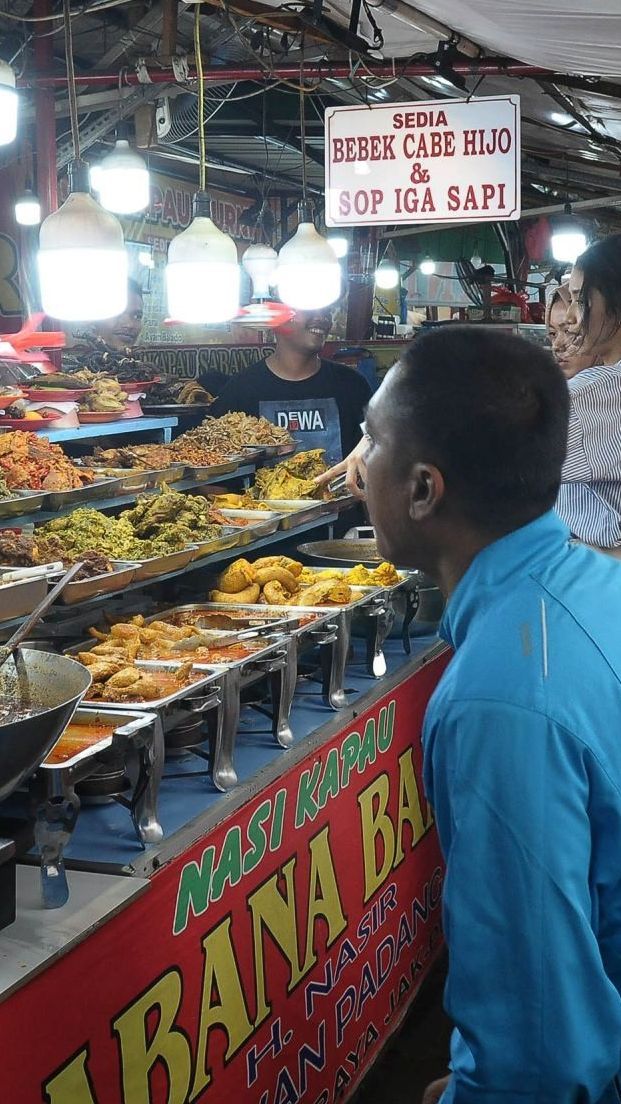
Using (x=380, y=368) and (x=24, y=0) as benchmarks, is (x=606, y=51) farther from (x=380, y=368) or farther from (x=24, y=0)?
(x=380, y=368)

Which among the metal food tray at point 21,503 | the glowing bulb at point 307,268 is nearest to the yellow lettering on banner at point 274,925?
the metal food tray at point 21,503

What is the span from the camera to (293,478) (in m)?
5.31

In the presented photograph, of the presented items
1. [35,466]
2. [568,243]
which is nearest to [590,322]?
[35,466]

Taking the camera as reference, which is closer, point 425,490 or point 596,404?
point 425,490

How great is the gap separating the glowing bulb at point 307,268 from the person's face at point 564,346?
1544mm

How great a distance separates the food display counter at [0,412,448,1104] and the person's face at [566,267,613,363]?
1.16 meters

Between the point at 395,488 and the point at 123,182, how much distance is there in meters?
5.35

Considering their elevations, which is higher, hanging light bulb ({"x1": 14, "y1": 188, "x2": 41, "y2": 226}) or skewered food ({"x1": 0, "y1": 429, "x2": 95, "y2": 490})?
hanging light bulb ({"x1": 14, "y1": 188, "x2": 41, "y2": 226})

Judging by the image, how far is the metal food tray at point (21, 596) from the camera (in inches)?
117

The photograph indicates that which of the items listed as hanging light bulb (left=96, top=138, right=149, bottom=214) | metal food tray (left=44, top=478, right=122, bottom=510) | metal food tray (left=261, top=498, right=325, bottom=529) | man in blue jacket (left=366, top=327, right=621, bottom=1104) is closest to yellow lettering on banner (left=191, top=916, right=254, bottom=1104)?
man in blue jacket (left=366, top=327, right=621, bottom=1104)

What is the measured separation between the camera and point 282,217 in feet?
47.1

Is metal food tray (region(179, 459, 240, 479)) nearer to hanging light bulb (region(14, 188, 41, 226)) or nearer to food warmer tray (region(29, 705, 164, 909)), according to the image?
food warmer tray (region(29, 705, 164, 909))

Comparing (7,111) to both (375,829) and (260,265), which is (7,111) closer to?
(375,829)

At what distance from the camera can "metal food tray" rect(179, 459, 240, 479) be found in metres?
4.95
